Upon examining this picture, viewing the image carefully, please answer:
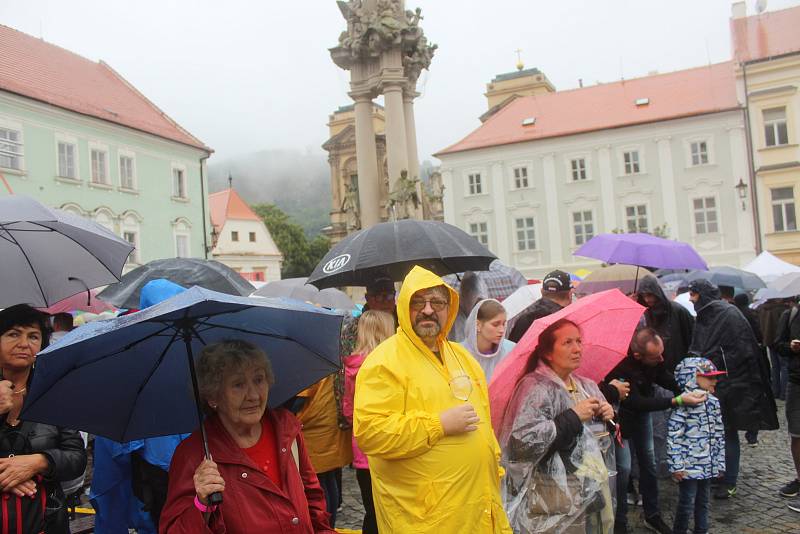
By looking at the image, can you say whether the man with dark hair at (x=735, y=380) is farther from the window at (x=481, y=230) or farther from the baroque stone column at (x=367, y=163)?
the window at (x=481, y=230)

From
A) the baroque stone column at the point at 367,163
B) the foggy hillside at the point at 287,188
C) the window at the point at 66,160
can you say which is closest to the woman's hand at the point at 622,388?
the baroque stone column at the point at 367,163

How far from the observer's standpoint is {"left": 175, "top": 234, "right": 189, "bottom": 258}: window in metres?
33.6

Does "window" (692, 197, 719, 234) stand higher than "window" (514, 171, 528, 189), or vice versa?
"window" (514, 171, 528, 189)

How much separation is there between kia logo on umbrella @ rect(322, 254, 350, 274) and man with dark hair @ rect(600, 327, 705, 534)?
2202mm

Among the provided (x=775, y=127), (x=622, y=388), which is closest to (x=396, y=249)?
(x=622, y=388)

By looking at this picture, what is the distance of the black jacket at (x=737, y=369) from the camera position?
660 cm

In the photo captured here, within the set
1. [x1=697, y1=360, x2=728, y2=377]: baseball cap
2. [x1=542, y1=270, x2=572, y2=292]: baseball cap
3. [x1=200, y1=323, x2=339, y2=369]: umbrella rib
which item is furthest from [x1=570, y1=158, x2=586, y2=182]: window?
[x1=200, y1=323, x2=339, y2=369]: umbrella rib

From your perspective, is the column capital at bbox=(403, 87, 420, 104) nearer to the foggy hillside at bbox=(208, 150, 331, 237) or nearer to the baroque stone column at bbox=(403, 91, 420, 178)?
the baroque stone column at bbox=(403, 91, 420, 178)

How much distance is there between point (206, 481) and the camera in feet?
8.46

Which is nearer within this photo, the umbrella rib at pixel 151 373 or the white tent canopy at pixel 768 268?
the umbrella rib at pixel 151 373

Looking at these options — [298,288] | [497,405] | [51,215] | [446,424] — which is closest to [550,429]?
[497,405]

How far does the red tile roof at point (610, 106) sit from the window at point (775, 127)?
6.88ft

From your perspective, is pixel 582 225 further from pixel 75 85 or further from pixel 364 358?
pixel 364 358

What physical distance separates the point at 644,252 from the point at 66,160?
26305mm
